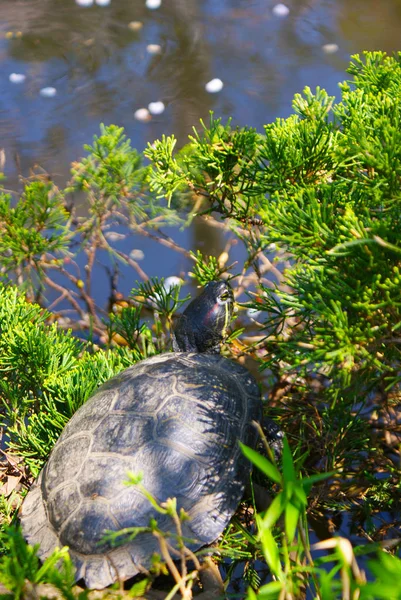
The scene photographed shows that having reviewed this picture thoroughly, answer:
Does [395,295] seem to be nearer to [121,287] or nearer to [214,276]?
[214,276]

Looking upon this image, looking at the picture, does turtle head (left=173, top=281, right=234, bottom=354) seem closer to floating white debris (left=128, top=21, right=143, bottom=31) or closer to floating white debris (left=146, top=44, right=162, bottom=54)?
floating white debris (left=146, top=44, right=162, bottom=54)

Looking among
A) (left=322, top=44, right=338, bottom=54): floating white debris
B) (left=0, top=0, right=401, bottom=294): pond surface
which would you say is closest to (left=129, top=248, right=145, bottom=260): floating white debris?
(left=0, top=0, right=401, bottom=294): pond surface

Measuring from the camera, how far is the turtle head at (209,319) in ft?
7.64

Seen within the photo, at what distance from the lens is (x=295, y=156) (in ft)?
5.13

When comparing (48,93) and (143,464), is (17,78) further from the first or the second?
(143,464)

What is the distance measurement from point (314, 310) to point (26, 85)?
4.40 metres

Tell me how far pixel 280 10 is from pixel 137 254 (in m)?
3.49

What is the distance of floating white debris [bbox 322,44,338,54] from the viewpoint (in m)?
5.02

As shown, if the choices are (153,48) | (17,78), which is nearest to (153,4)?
(153,48)

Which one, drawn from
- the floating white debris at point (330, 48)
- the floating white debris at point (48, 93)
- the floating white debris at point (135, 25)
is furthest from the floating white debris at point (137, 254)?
the floating white debris at point (135, 25)

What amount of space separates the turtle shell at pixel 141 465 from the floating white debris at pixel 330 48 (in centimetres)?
393

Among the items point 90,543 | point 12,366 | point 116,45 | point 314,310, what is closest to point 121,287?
point 12,366

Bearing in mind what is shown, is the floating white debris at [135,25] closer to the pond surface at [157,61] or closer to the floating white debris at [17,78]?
the pond surface at [157,61]

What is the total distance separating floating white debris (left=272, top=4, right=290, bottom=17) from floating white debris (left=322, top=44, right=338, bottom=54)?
820 mm
